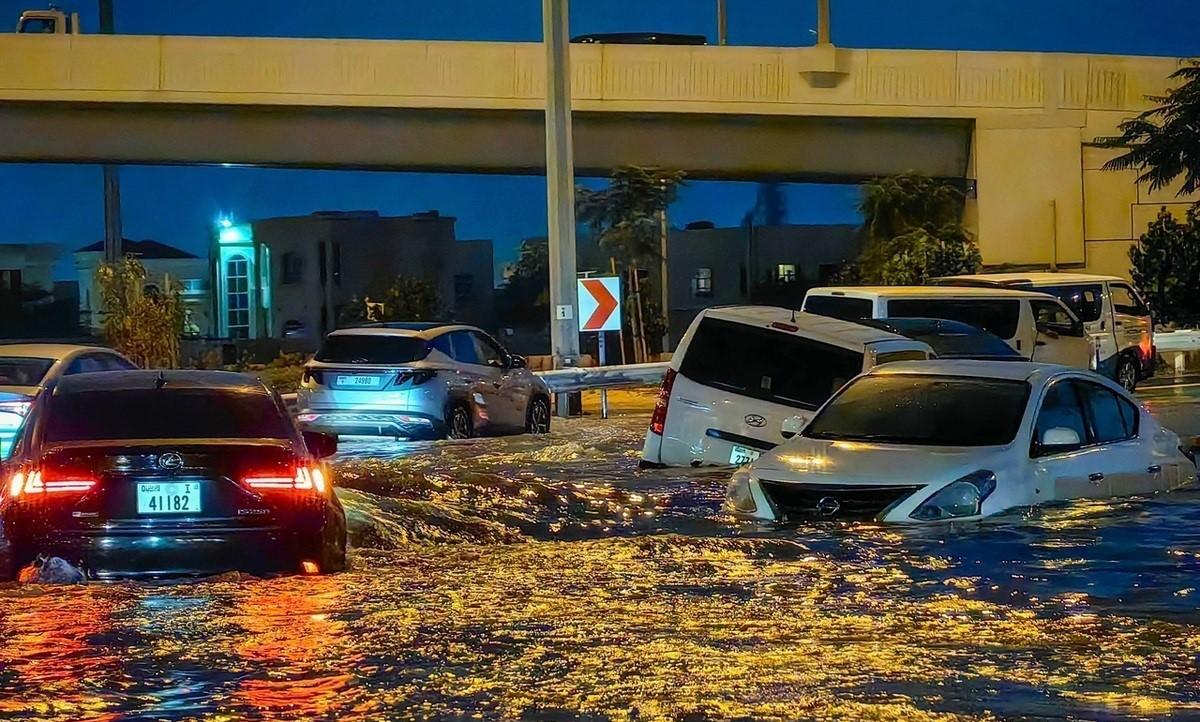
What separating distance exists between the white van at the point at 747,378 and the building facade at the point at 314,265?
3209 cm

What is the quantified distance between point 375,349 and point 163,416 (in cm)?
1038

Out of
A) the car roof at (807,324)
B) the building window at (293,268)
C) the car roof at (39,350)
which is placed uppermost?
the building window at (293,268)

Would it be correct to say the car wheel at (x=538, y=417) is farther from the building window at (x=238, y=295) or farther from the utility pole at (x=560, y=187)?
the building window at (x=238, y=295)

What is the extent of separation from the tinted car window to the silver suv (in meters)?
9.17

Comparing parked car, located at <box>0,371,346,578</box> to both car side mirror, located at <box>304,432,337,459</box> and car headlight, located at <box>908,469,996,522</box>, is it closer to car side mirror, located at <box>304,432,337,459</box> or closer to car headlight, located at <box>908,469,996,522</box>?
car side mirror, located at <box>304,432,337,459</box>

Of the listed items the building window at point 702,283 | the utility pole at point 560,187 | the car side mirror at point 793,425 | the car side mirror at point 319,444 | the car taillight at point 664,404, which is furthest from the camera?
the building window at point 702,283

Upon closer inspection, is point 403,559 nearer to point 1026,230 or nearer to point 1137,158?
point 1137,158

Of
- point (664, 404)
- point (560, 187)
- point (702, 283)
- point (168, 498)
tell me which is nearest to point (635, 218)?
point (702, 283)

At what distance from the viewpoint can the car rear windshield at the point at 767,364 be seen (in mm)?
14453

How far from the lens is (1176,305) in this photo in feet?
135

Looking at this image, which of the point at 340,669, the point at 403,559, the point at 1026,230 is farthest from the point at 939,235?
the point at 340,669

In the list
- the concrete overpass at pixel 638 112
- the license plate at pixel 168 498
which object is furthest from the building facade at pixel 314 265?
the license plate at pixel 168 498

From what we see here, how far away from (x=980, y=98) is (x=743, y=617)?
118 feet

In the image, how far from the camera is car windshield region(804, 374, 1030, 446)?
11945mm
